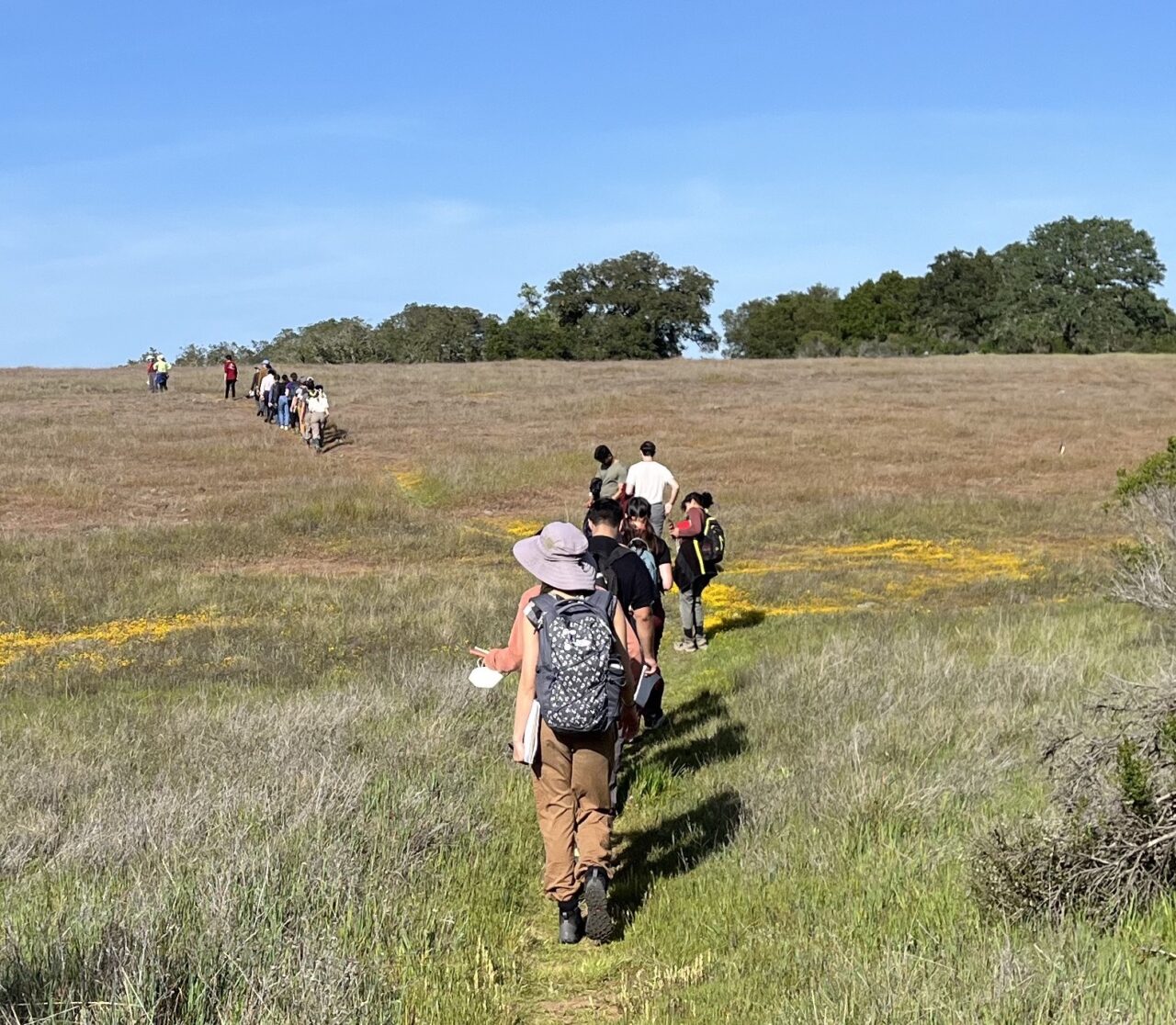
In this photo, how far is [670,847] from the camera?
6.54 m

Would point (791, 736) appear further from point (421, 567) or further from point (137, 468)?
point (137, 468)

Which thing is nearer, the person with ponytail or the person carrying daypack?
the person carrying daypack

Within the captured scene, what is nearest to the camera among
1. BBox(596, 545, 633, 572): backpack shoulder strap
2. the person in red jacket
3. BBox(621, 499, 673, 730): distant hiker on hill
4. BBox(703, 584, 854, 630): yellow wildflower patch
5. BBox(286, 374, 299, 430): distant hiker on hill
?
BBox(596, 545, 633, 572): backpack shoulder strap

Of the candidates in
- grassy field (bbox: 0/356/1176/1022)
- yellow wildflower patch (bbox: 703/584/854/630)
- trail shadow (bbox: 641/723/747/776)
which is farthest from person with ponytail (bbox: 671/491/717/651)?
trail shadow (bbox: 641/723/747/776)

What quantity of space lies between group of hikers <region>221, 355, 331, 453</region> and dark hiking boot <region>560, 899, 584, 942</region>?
29.2 m

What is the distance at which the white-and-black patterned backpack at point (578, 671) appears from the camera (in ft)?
17.3

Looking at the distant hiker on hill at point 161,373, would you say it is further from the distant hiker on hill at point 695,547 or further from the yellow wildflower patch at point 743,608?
the distant hiker on hill at point 695,547

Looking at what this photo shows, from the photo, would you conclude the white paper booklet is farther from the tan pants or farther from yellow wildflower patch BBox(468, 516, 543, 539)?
yellow wildflower patch BBox(468, 516, 543, 539)

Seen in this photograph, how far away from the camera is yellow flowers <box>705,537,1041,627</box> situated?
1652 cm

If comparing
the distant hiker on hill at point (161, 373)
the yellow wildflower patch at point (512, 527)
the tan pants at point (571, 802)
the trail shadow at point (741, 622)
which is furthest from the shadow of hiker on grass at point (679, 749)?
the distant hiker on hill at point (161, 373)

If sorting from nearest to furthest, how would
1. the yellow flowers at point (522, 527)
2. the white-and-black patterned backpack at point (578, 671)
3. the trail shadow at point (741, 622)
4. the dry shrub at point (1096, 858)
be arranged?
the dry shrub at point (1096, 858), the white-and-black patterned backpack at point (578, 671), the trail shadow at point (741, 622), the yellow flowers at point (522, 527)

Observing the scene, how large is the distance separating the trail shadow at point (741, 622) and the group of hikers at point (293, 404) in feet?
66.3

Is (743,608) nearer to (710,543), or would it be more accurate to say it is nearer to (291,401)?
(710,543)

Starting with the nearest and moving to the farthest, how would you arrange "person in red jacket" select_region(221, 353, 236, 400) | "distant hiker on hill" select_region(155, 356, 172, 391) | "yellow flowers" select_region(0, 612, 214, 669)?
"yellow flowers" select_region(0, 612, 214, 669) < "person in red jacket" select_region(221, 353, 236, 400) < "distant hiker on hill" select_region(155, 356, 172, 391)
